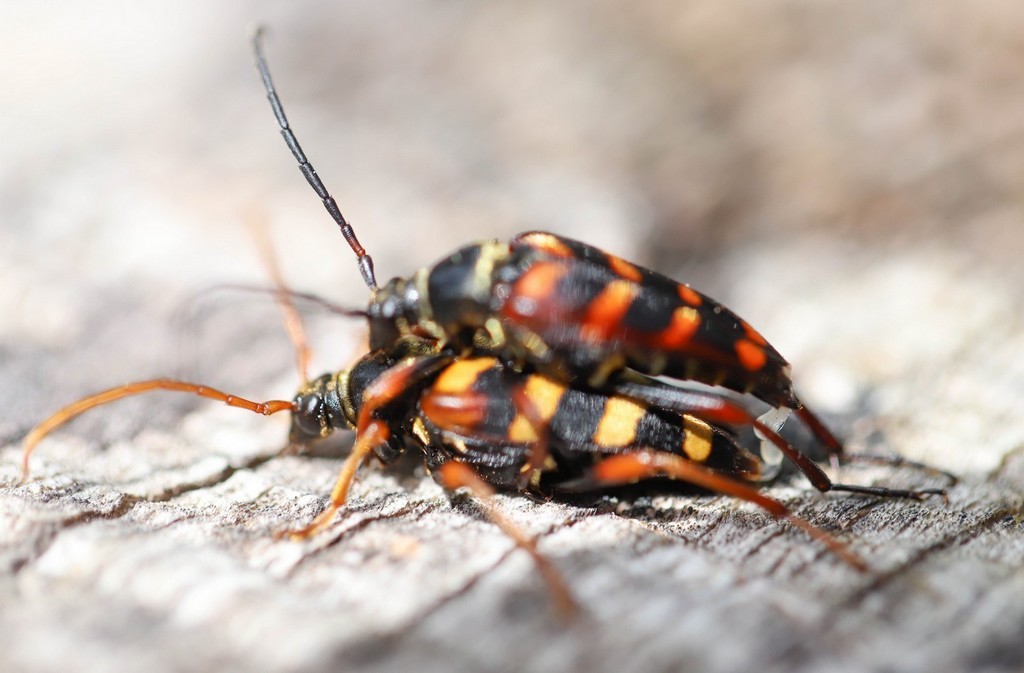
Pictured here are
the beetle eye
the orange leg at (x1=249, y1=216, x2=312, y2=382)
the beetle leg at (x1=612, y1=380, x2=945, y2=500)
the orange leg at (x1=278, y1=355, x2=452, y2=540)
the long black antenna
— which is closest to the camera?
the orange leg at (x1=278, y1=355, x2=452, y2=540)

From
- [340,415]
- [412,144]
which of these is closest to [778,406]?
[340,415]

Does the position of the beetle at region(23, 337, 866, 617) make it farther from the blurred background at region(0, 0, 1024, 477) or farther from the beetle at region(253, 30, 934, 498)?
the blurred background at region(0, 0, 1024, 477)

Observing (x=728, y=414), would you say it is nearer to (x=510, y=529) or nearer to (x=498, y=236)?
(x=510, y=529)

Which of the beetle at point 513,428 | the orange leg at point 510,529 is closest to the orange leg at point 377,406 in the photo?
the beetle at point 513,428

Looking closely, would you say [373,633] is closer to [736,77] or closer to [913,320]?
[913,320]

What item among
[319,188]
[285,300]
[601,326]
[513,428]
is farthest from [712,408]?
[285,300]

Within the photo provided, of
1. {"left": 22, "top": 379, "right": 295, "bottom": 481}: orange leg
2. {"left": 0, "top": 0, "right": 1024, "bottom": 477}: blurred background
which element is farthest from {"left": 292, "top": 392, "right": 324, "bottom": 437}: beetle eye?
{"left": 0, "top": 0, "right": 1024, "bottom": 477}: blurred background

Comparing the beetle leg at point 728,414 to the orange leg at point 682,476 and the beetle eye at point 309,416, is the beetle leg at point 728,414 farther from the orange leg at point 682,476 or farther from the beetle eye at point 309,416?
the beetle eye at point 309,416
